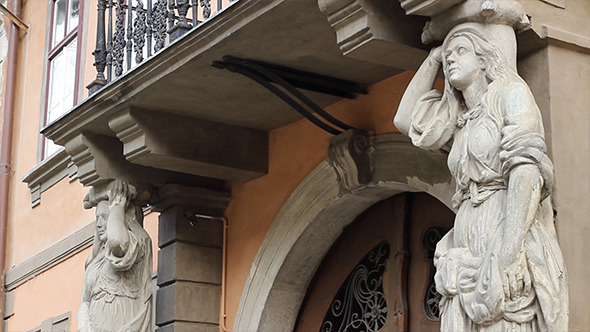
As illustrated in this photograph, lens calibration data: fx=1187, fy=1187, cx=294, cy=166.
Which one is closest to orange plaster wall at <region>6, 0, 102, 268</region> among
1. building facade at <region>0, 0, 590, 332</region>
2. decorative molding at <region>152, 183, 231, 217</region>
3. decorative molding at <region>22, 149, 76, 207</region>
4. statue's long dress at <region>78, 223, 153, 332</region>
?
decorative molding at <region>22, 149, 76, 207</region>

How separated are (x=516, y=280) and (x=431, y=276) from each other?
239cm

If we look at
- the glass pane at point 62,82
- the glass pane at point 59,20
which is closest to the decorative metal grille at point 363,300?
the glass pane at point 62,82

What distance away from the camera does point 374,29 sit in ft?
17.4

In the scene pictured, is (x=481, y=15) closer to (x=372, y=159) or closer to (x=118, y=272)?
(x=372, y=159)

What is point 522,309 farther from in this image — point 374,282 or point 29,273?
point 29,273

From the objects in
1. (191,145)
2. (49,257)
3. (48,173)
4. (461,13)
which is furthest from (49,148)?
(461,13)

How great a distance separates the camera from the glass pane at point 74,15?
12000 mm

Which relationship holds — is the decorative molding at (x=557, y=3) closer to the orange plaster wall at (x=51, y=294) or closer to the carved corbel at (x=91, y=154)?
the carved corbel at (x=91, y=154)

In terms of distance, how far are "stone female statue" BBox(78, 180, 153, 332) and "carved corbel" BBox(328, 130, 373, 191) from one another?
151 centimetres

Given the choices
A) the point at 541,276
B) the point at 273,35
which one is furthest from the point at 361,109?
the point at 541,276

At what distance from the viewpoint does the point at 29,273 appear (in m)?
11.7

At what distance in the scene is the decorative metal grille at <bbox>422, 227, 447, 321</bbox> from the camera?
263 inches

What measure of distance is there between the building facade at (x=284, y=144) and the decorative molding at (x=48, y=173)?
6.76 ft

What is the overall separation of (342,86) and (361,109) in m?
0.19
